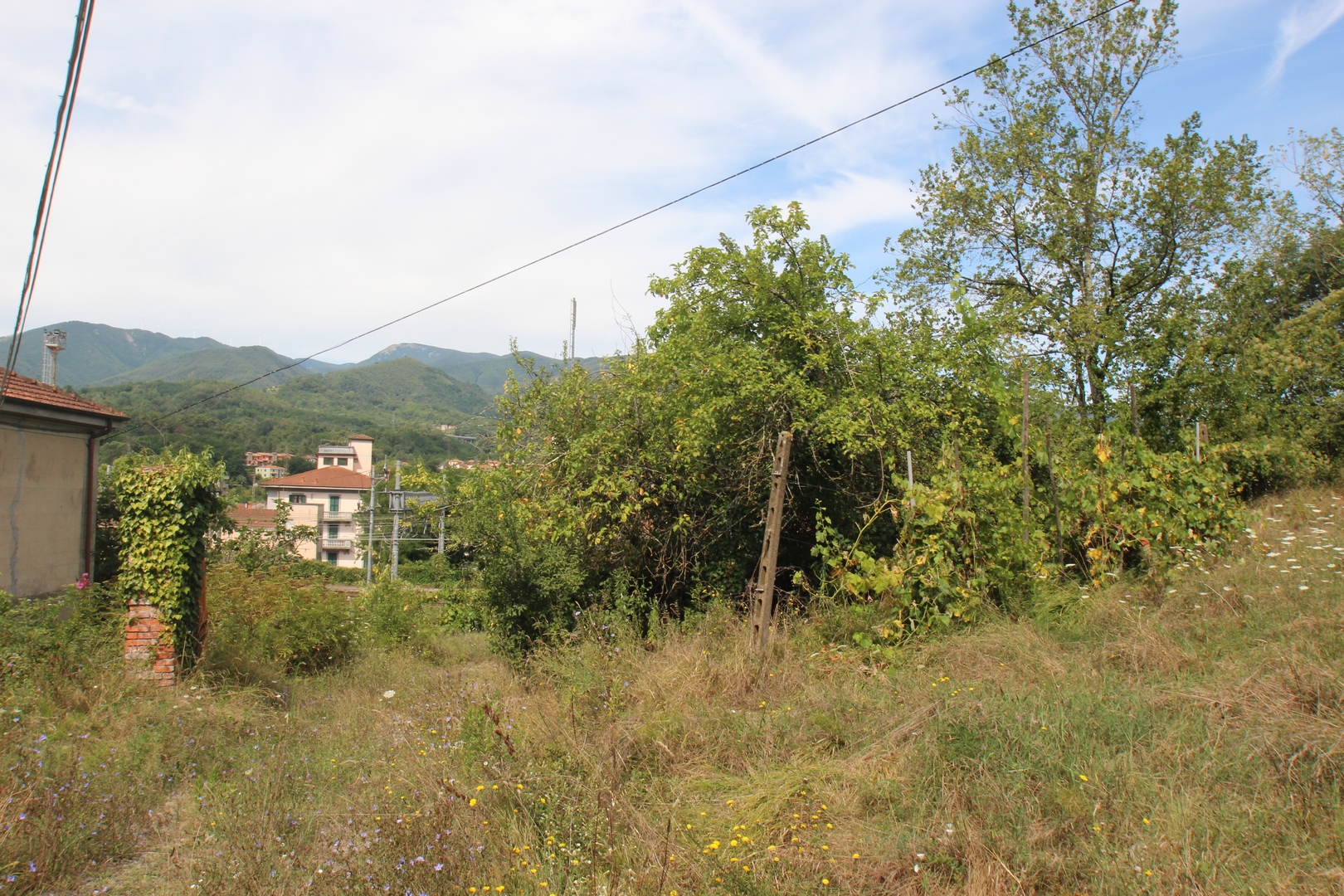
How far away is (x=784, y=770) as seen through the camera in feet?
13.4

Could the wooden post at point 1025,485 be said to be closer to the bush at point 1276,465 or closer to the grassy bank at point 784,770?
the grassy bank at point 784,770

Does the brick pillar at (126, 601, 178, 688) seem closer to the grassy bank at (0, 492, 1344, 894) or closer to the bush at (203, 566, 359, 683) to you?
the grassy bank at (0, 492, 1344, 894)

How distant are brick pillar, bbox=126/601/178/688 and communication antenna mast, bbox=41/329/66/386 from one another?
1470cm

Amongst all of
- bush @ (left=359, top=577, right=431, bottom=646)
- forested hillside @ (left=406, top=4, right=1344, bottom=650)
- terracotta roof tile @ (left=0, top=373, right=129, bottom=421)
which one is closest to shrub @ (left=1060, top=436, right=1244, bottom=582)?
forested hillside @ (left=406, top=4, right=1344, bottom=650)

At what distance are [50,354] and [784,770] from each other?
69.8ft

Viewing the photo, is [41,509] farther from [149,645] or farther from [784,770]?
[784,770]

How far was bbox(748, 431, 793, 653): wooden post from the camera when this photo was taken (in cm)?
610

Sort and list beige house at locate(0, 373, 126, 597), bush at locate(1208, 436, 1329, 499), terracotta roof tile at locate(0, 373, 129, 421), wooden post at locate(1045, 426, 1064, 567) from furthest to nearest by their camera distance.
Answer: bush at locate(1208, 436, 1329, 499) → beige house at locate(0, 373, 126, 597) → terracotta roof tile at locate(0, 373, 129, 421) → wooden post at locate(1045, 426, 1064, 567)

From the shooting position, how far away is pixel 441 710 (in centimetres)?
538

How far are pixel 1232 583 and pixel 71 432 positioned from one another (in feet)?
46.8

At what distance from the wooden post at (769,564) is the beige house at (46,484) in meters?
9.34

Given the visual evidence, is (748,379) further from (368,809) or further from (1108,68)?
(1108,68)

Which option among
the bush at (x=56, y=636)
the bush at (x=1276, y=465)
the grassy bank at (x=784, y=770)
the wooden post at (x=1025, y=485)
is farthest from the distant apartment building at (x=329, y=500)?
the wooden post at (x=1025, y=485)

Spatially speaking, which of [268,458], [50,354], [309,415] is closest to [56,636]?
[50,354]
